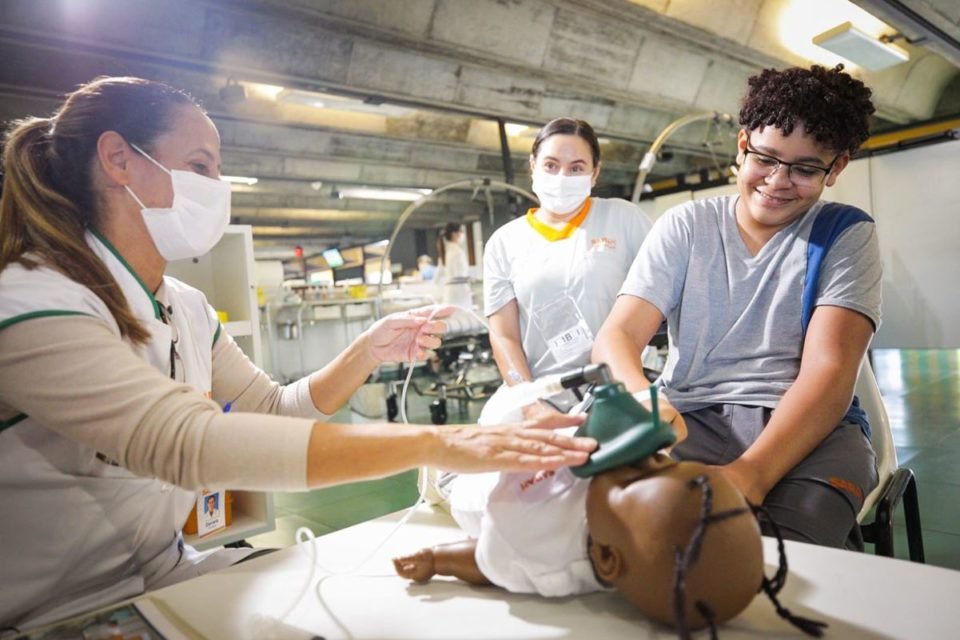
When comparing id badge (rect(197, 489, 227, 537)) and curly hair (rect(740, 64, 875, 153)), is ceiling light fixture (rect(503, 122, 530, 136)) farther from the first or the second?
curly hair (rect(740, 64, 875, 153))

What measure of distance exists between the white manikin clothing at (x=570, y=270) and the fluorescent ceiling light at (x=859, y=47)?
12.9 feet

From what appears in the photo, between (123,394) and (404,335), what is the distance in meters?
0.68

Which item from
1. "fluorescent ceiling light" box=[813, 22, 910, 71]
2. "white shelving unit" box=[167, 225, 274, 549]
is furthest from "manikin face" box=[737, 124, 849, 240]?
"fluorescent ceiling light" box=[813, 22, 910, 71]

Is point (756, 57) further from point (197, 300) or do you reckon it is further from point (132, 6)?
point (197, 300)

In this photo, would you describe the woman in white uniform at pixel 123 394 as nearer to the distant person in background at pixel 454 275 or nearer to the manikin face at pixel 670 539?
the manikin face at pixel 670 539

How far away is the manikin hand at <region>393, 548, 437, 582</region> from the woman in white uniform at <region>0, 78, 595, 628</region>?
0.16 meters

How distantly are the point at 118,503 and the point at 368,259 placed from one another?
1421 centimetres

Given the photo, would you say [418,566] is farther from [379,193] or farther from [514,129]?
[379,193]

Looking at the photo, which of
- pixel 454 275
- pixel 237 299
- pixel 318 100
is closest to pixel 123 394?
pixel 237 299

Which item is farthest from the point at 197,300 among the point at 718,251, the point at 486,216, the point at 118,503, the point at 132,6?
the point at 486,216

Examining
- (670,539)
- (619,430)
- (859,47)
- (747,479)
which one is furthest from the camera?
(859,47)

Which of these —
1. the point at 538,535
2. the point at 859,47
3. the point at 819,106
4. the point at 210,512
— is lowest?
the point at 210,512

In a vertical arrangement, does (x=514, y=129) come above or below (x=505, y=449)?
above

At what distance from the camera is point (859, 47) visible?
494 cm
